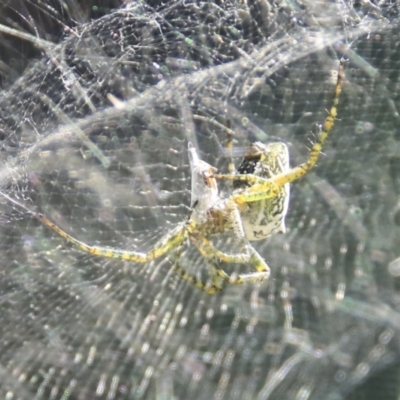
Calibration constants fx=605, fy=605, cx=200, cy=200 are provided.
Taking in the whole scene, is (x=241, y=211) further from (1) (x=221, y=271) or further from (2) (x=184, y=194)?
(2) (x=184, y=194)

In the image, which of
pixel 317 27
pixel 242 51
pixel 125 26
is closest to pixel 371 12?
pixel 317 27

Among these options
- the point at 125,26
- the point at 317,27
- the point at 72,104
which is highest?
the point at 125,26

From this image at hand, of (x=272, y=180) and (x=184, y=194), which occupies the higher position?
(x=272, y=180)

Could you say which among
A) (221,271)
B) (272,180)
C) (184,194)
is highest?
(272,180)

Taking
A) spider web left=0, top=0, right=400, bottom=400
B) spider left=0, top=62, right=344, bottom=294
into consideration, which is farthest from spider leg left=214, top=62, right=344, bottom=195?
spider web left=0, top=0, right=400, bottom=400

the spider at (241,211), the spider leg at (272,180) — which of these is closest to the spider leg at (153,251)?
the spider at (241,211)

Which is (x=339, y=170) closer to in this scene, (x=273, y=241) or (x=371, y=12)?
(x=273, y=241)

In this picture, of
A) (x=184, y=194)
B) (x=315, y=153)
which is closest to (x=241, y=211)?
(x=315, y=153)

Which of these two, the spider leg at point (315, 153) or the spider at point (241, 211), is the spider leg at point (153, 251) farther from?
the spider leg at point (315, 153)

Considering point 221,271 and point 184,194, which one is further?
point 184,194
